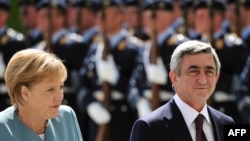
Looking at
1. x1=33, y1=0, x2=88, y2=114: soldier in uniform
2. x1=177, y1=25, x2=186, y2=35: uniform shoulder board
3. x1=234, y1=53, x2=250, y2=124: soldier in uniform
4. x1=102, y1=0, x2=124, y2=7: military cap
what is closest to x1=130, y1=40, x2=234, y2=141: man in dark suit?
x1=234, y1=53, x2=250, y2=124: soldier in uniform

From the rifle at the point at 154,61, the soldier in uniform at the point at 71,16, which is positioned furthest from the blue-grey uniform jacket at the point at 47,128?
the soldier in uniform at the point at 71,16

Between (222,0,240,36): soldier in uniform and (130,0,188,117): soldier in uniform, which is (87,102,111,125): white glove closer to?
(130,0,188,117): soldier in uniform

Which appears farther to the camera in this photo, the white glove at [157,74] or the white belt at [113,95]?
the white belt at [113,95]

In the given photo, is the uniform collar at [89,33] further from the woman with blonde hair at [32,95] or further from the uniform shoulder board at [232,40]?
the woman with blonde hair at [32,95]

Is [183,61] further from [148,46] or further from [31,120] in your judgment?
[148,46]

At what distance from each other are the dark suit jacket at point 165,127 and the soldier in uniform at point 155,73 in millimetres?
5247

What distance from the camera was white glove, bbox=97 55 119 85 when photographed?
10.4 metres

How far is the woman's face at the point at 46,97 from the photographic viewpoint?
4.45 m

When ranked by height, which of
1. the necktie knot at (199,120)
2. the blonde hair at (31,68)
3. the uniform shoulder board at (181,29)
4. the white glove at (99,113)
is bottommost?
the white glove at (99,113)

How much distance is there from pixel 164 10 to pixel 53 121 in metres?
6.14

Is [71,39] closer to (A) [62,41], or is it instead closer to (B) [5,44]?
(A) [62,41]

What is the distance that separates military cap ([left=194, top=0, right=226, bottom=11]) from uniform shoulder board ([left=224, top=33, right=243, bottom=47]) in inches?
14.5

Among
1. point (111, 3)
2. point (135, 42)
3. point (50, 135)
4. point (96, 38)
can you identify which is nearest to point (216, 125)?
point (50, 135)

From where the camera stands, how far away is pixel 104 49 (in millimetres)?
10594
